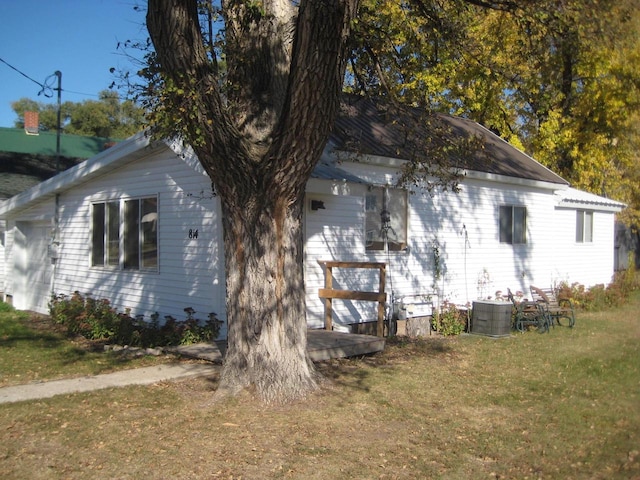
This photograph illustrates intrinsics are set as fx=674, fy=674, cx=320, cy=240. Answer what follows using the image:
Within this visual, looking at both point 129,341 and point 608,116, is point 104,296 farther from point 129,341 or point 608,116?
point 608,116

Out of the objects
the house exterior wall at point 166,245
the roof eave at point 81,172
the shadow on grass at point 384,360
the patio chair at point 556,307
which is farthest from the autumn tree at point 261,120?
the patio chair at point 556,307

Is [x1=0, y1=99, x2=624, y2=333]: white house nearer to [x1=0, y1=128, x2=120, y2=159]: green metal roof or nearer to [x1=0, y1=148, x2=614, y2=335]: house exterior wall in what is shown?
[x1=0, y1=148, x2=614, y2=335]: house exterior wall

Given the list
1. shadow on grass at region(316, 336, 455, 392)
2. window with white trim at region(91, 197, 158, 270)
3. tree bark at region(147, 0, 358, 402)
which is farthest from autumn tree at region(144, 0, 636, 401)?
window with white trim at region(91, 197, 158, 270)

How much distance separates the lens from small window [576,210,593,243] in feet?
62.9

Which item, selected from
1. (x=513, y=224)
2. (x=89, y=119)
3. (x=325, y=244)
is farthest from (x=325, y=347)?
(x=89, y=119)

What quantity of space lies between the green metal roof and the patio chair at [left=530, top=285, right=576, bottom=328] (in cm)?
1748

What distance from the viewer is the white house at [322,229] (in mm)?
11594

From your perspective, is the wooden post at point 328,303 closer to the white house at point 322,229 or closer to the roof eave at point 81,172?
the white house at point 322,229

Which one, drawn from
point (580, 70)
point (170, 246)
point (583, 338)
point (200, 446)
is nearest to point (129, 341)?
point (170, 246)

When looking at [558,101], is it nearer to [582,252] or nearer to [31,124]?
[582,252]

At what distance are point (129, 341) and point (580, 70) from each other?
1574 cm

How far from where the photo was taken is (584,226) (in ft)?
63.7

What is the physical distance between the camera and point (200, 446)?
6004 mm

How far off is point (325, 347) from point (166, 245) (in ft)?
14.1
